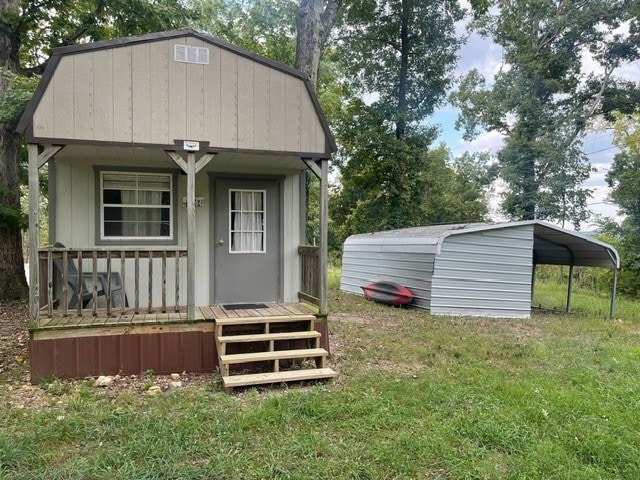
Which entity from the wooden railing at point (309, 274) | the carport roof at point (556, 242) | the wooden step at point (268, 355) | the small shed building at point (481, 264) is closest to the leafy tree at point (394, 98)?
the carport roof at point (556, 242)

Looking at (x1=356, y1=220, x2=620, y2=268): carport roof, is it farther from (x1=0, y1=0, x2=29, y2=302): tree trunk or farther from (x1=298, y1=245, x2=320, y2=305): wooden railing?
(x1=0, y1=0, x2=29, y2=302): tree trunk

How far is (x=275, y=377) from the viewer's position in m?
4.05

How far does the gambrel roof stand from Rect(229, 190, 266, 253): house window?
1384 millimetres

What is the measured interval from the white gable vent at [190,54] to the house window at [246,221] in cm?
187

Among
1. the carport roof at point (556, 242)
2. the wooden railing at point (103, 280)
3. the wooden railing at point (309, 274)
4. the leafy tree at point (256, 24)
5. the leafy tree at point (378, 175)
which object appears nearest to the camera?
the wooden railing at point (103, 280)

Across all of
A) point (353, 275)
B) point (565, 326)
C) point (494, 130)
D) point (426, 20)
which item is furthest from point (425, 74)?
point (565, 326)

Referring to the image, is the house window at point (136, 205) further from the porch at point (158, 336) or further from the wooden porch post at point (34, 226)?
the wooden porch post at point (34, 226)

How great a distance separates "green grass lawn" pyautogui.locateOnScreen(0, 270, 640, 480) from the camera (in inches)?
103

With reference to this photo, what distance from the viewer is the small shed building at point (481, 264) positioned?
9.05m

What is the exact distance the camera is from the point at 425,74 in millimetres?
16078

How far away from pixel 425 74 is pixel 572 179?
747 cm

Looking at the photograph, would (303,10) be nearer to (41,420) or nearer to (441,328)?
(441,328)

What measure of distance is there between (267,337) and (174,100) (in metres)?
2.69

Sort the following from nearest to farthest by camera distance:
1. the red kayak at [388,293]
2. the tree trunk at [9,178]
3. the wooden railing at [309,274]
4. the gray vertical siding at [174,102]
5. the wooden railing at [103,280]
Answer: the gray vertical siding at [174,102], the wooden railing at [103,280], the wooden railing at [309,274], the tree trunk at [9,178], the red kayak at [388,293]
